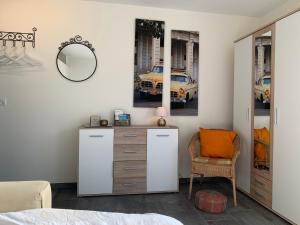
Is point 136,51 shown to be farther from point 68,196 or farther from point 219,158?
point 68,196

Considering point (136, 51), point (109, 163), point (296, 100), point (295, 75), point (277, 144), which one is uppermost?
point (136, 51)

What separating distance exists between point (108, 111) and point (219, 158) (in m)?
1.62

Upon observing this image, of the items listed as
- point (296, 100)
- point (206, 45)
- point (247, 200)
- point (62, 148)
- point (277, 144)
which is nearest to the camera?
point (296, 100)

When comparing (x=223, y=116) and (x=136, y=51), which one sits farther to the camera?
(x=223, y=116)

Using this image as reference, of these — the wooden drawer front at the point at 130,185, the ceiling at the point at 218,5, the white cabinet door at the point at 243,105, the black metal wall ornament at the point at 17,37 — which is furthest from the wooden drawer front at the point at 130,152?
the ceiling at the point at 218,5

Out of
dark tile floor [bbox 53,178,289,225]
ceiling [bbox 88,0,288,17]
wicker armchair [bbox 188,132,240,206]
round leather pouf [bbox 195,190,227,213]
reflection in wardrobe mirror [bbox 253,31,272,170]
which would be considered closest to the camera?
dark tile floor [bbox 53,178,289,225]

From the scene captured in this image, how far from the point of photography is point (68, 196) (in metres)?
2.96

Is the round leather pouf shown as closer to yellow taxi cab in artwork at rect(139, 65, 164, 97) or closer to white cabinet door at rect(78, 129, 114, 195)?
white cabinet door at rect(78, 129, 114, 195)

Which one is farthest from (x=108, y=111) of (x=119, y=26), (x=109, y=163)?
(x=119, y=26)

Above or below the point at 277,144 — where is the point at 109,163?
below

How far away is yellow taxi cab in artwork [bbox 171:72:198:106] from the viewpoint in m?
3.45

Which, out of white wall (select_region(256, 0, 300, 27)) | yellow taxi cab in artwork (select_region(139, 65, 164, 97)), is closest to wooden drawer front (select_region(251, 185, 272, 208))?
yellow taxi cab in artwork (select_region(139, 65, 164, 97))

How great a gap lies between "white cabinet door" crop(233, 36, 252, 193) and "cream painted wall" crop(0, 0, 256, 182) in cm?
82

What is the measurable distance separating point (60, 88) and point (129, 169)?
1.43 meters
